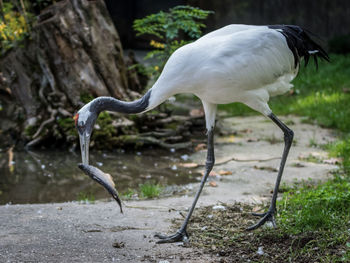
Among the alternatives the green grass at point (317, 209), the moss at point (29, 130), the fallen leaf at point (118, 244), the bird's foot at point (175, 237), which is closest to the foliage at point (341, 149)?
the green grass at point (317, 209)

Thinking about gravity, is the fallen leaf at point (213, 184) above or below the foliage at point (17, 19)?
below

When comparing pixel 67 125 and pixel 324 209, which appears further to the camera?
pixel 67 125

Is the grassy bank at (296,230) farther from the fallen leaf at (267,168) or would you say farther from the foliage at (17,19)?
the foliage at (17,19)

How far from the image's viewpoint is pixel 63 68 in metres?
7.35

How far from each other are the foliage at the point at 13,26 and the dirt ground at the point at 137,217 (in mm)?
3458

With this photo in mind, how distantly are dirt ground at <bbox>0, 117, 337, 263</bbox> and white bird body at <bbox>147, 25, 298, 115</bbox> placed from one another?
3.56ft

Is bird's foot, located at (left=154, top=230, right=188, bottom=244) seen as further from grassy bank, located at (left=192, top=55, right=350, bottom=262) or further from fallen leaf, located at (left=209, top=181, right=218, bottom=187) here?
fallen leaf, located at (left=209, top=181, right=218, bottom=187)

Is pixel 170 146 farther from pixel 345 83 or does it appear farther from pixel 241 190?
pixel 345 83

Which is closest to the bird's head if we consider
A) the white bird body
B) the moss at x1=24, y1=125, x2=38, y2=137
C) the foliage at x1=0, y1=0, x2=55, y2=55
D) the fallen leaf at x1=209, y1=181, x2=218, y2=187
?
the white bird body

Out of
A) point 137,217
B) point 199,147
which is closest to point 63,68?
point 199,147

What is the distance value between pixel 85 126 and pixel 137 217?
3.48 ft

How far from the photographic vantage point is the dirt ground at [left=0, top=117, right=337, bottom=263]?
3373 mm

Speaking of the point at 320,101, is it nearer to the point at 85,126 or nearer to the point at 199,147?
the point at 199,147

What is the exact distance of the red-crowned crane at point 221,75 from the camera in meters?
3.83
